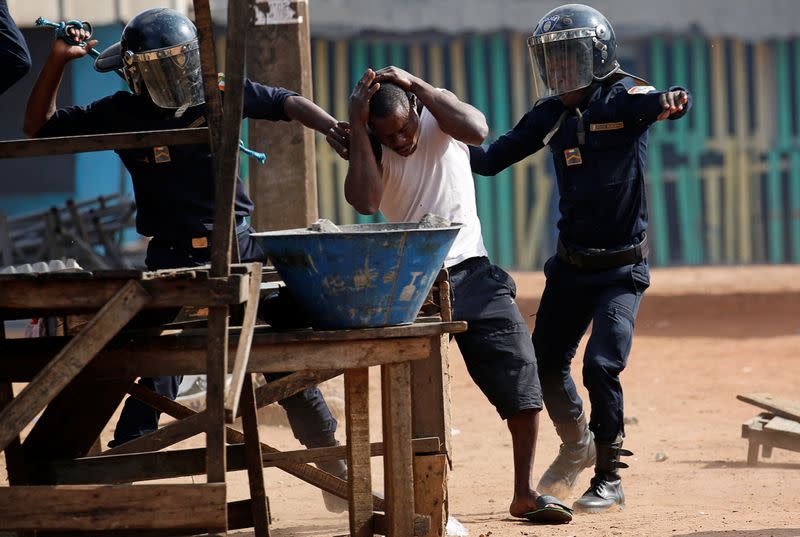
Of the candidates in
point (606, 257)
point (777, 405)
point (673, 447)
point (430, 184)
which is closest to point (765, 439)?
point (777, 405)

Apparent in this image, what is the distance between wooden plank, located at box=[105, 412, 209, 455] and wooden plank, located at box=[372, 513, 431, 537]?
0.76 metres

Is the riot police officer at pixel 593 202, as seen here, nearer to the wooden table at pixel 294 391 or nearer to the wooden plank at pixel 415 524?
the wooden table at pixel 294 391

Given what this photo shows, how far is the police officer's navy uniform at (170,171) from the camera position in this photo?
4961 mm

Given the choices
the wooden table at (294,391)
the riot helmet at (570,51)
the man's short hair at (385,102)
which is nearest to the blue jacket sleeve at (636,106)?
the riot helmet at (570,51)

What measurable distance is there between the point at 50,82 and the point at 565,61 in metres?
2.18

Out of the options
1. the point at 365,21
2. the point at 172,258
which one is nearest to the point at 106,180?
the point at 365,21

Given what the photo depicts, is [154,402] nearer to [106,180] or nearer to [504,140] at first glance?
[504,140]

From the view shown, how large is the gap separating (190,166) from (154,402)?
963 millimetres

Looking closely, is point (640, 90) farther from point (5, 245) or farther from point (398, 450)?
point (5, 245)

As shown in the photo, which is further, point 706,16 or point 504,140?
point 706,16

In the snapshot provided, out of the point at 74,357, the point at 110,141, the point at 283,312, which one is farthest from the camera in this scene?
the point at 283,312

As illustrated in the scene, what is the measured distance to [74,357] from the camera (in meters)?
3.36

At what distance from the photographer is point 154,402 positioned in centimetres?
489

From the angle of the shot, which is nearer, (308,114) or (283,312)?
(283,312)
